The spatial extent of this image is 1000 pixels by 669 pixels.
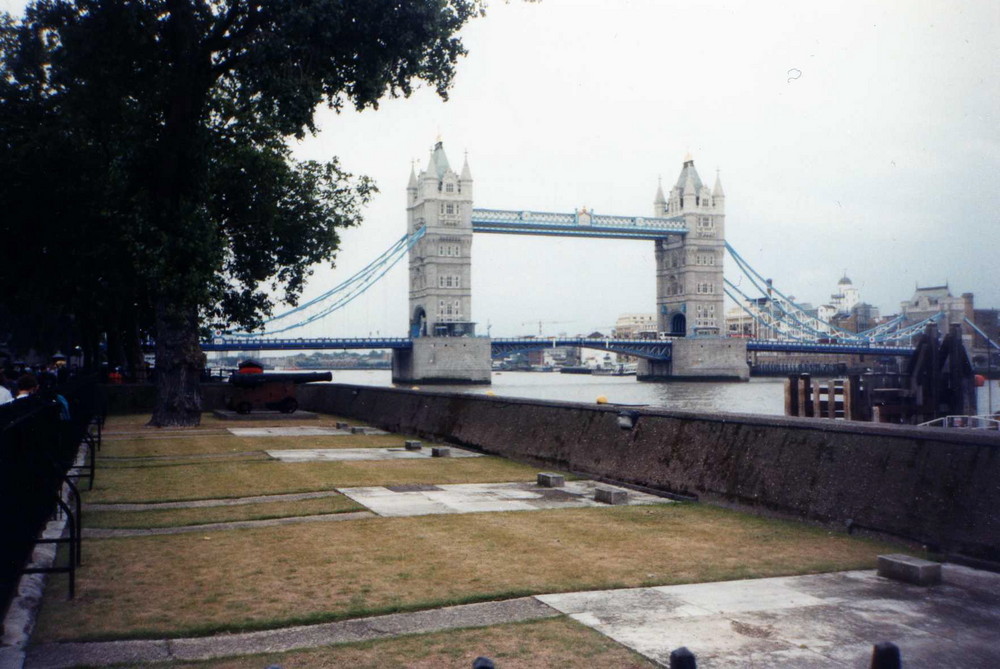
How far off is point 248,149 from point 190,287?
8.26 metres

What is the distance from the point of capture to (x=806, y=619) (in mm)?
5723

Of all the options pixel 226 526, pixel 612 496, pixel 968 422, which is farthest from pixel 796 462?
pixel 968 422

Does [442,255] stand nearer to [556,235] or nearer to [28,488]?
[556,235]

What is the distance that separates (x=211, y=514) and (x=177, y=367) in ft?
51.9

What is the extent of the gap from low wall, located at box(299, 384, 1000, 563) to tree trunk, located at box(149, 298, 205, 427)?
12.2m

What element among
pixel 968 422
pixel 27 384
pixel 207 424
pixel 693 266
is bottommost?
pixel 968 422

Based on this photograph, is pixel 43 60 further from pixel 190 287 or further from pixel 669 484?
pixel 669 484

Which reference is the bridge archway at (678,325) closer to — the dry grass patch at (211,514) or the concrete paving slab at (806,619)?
the dry grass patch at (211,514)

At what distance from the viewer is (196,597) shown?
635 centimetres

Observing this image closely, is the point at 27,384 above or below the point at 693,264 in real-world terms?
below

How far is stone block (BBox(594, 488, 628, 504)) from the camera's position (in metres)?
10.2

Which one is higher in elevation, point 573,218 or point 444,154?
point 444,154

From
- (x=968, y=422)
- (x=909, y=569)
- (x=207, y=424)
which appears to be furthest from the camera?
(x=968, y=422)

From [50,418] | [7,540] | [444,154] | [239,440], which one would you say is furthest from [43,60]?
[444,154]
